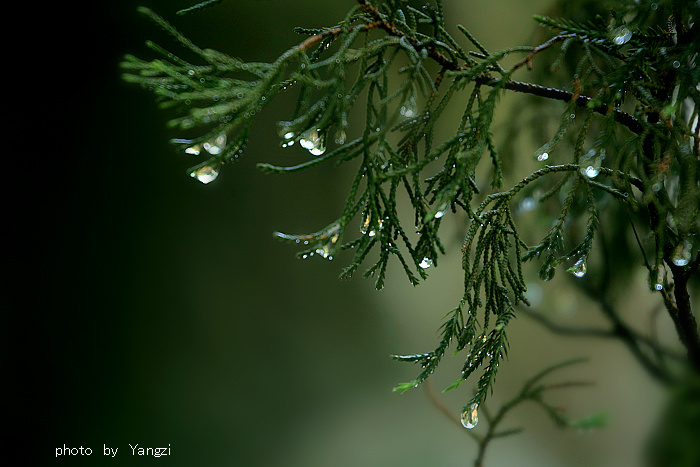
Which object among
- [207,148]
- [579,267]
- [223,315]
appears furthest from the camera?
[223,315]

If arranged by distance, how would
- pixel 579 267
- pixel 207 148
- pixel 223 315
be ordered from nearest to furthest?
1. pixel 207 148
2. pixel 579 267
3. pixel 223 315

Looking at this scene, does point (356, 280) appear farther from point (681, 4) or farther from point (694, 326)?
point (681, 4)

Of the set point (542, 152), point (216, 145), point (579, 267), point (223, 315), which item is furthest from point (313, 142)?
point (223, 315)

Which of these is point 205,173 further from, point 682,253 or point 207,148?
point 682,253

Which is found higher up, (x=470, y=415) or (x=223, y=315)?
(x=223, y=315)

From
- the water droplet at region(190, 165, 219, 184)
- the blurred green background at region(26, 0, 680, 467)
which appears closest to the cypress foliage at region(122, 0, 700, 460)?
the water droplet at region(190, 165, 219, 184)

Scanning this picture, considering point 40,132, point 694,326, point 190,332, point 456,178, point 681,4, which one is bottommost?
point 694,326

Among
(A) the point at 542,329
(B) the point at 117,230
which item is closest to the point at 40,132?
(B) the point at 117,230
